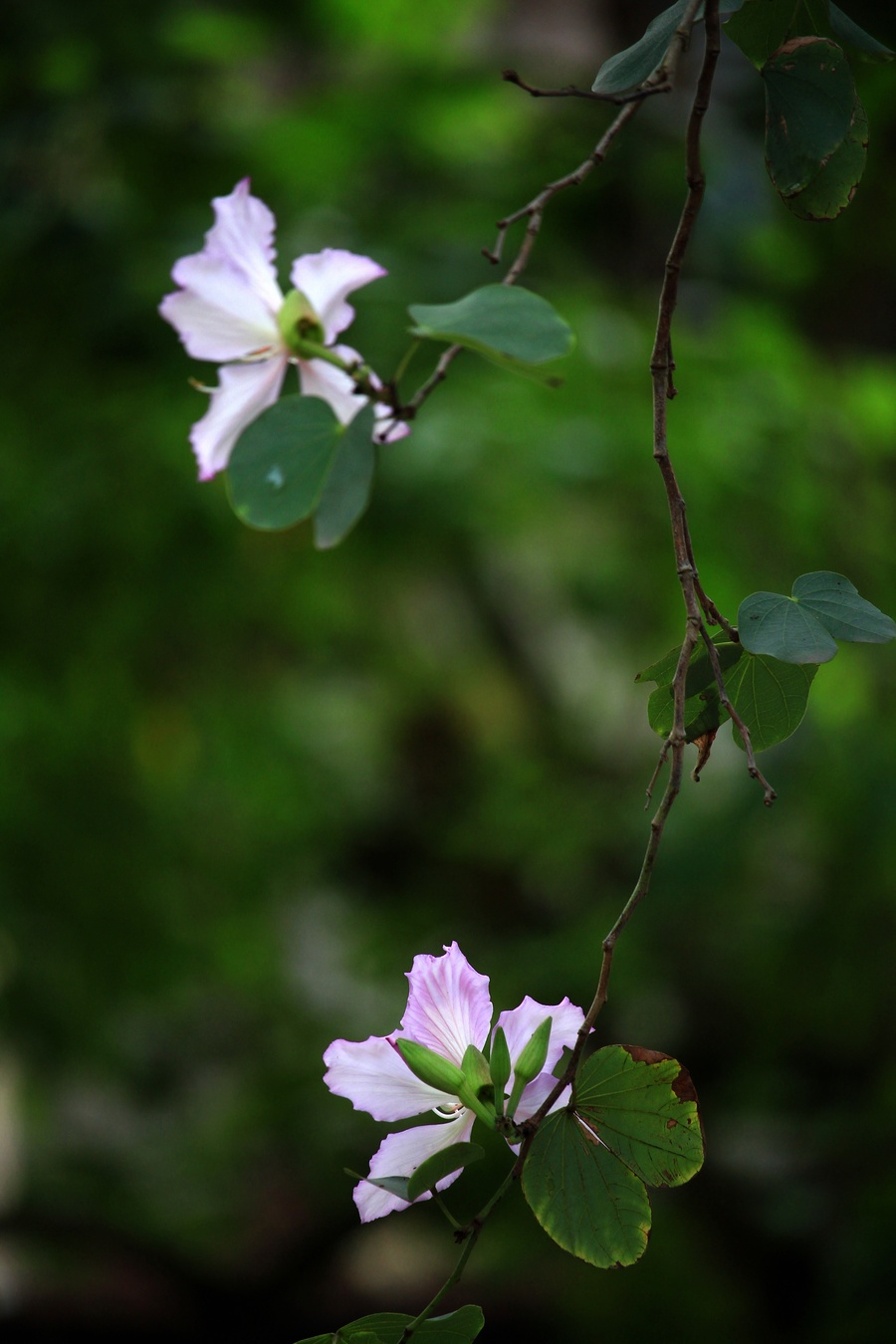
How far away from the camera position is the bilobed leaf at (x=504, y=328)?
0.24m

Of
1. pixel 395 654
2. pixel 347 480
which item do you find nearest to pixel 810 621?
pixel 347 480

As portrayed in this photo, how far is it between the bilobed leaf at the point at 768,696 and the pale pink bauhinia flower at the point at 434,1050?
92 millimetres

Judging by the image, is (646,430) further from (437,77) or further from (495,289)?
(495,289)

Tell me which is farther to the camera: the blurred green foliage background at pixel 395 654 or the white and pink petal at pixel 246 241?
the blurred green foliage background at pixel 395 654

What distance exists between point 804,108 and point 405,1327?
326 mm

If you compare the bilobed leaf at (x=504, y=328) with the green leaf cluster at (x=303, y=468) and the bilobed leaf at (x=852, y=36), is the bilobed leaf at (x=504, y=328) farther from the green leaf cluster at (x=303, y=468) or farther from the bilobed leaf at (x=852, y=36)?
the bilobed leaf at (x=852, y=36)

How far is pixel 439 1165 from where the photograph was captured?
0.26m

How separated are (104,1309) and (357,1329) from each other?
1584 millimetres

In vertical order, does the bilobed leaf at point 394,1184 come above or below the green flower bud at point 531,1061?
below

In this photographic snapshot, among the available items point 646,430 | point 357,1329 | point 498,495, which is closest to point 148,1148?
point 498,495

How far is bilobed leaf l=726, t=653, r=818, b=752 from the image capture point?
32 cm

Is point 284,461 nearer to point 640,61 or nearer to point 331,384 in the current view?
point 331,384

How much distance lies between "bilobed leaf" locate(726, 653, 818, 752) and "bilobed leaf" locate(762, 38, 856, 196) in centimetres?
13

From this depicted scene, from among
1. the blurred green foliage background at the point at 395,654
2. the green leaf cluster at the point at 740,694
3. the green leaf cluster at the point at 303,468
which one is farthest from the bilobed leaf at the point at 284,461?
the blurred green foliage background at the point at 395,654
